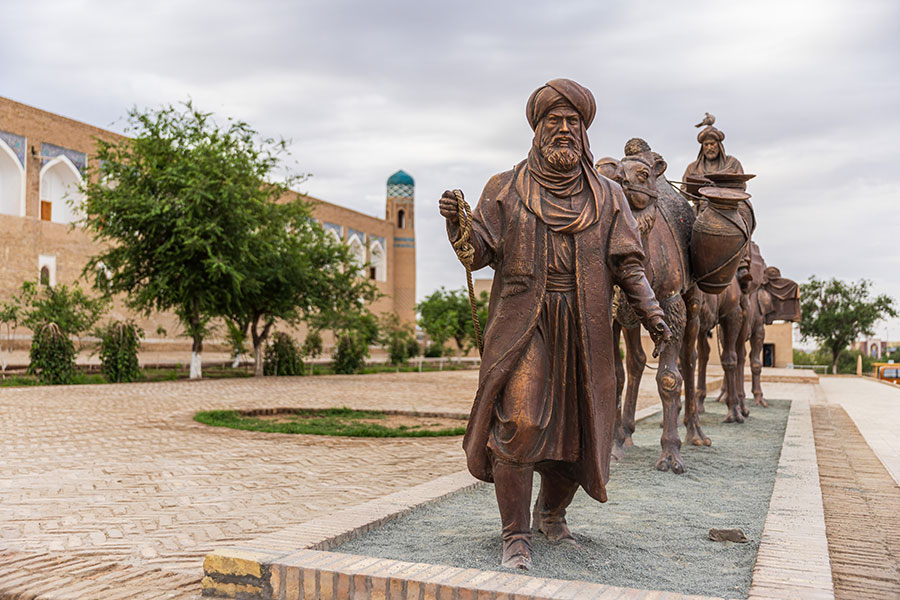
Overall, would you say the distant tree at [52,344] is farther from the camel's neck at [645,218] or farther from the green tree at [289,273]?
the camel's neck at [645,218]

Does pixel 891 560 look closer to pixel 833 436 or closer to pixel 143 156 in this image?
pixel 833 436

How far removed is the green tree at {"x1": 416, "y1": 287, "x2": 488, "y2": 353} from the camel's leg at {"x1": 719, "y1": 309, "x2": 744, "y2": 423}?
31.7 meters

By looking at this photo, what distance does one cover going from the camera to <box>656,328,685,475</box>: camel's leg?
22.1ft

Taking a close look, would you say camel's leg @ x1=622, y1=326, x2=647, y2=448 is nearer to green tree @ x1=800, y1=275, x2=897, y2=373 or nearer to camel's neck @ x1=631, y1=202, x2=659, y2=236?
camel's neck @ x1=631, y1=202, x2=659, y2=236

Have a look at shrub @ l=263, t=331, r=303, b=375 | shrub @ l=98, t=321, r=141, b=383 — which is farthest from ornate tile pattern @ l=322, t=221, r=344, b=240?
shrub @ l=98, t=321, r=141, b=383

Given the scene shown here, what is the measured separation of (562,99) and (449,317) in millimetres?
39778

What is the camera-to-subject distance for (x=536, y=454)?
3766 mm

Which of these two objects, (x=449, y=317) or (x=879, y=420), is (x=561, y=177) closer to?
(x=879, y=420)

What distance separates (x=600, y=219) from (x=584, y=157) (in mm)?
321

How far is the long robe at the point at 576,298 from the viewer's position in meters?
3.80

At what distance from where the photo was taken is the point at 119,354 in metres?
20.2

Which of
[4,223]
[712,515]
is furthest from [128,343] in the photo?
[712,515]

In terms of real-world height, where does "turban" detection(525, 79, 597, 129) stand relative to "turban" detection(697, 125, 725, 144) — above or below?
below

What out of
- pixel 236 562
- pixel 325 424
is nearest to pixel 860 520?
pixel 236 562
